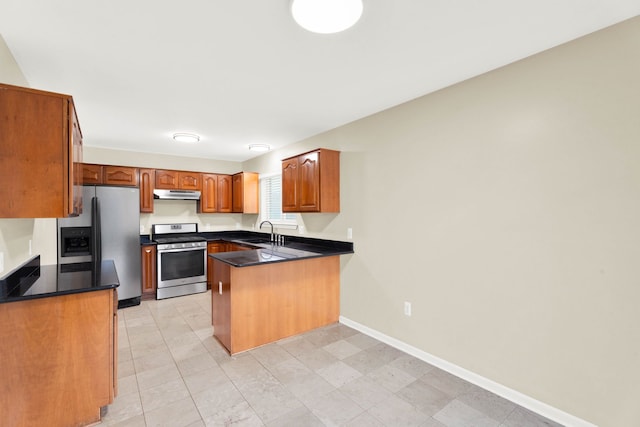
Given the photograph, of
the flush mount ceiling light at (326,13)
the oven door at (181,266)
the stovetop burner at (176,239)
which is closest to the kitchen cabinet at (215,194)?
the stovetop burner at (176,239)

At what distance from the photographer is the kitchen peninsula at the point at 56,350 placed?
1680mm

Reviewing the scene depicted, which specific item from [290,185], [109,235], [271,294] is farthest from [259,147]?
[271,294]

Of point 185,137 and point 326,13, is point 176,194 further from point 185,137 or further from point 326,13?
point 326,13

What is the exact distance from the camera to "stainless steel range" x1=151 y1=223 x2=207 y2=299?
4.70m

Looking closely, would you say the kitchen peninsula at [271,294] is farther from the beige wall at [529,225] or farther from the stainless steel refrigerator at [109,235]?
the stainless steel refrigerator at [109,235]

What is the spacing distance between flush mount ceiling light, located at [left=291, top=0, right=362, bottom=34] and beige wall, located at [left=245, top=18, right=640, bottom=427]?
1412 mm

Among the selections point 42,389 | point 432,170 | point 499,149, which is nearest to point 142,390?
point 42,389

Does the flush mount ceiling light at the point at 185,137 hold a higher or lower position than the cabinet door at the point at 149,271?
higher

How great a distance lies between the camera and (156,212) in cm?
534

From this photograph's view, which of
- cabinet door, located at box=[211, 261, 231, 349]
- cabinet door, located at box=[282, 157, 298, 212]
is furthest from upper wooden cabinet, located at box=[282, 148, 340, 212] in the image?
cabinet door, located at box=[211, 261, 231, 349]

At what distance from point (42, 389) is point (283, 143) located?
384 centimetres

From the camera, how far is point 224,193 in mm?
5805

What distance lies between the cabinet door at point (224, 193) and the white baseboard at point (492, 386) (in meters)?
3.86

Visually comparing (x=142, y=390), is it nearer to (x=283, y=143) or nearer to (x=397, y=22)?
(x=397, y=22)
